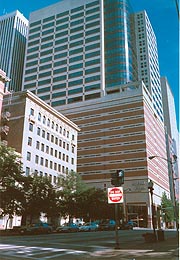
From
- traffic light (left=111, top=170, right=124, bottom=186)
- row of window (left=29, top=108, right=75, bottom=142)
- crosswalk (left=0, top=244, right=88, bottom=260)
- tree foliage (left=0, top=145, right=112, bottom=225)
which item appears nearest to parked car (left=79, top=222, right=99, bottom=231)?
tree foliage (left=0, top=145, right=112, bottom=225)

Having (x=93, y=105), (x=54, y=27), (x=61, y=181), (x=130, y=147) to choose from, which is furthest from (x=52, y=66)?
(x=61, y=181)

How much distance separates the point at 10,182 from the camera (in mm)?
26500

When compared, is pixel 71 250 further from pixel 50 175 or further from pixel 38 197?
pixel 50 175

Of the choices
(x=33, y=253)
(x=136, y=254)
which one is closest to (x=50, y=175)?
(x=33, y=253)

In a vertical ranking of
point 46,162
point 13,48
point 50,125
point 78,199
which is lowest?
point 78,199

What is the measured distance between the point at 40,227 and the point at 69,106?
50.5m

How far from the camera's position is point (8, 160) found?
25.4 m

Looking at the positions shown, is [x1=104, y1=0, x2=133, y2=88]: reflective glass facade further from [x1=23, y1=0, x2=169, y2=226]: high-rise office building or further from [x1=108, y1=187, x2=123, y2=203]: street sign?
[x1=108, y1=187, x2=123, y2=203]: street sign

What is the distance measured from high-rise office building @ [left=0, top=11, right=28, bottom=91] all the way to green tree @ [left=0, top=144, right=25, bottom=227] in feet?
237

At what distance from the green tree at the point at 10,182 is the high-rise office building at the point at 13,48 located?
2848 inches

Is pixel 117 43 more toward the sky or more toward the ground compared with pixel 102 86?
more toward the sky

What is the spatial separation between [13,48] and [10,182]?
84.4 metres

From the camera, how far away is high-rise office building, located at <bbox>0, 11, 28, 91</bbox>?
98.2 metres

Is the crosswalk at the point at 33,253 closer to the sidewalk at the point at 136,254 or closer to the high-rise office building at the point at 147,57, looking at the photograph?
the sidewalk at the point at 136,254
